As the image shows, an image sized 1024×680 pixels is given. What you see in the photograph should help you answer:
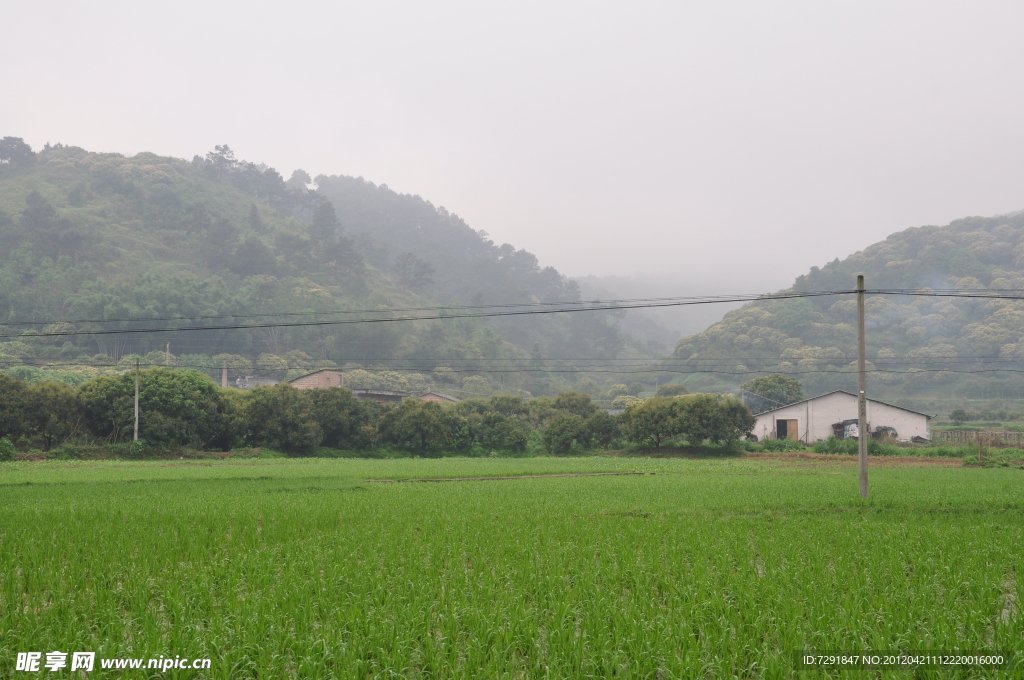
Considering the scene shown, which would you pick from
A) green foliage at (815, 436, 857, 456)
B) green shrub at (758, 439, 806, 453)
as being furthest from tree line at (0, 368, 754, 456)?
green foliage at (815, 436, 857, 456)

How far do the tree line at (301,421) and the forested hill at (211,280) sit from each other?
29678mm

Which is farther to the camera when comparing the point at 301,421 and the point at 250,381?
the point at 250,381

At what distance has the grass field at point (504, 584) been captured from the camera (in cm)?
701

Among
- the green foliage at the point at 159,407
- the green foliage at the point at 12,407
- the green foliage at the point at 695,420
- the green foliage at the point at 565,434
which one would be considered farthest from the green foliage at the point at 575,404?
the green foliage at the point at 12,407

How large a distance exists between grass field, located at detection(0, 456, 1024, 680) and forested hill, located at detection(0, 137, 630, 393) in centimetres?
6584

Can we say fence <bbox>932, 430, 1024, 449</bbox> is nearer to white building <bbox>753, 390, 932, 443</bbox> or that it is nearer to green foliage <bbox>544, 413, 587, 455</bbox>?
white building <bbox>753, 390, 932, 443</bbox>

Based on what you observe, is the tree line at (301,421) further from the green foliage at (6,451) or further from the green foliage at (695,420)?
the green foliage at (6,451)

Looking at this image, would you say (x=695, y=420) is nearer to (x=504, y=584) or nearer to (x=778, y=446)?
(x=778, y=446)

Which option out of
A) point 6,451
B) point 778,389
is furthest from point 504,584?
point 778,389

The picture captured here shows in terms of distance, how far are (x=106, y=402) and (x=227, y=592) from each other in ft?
135

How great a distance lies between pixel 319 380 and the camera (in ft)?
257

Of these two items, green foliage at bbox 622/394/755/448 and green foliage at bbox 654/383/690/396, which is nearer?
green foliage at bbox 622/394/755/448

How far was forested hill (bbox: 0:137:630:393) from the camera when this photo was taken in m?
98.1

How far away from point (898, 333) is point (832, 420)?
80580 millimetres
